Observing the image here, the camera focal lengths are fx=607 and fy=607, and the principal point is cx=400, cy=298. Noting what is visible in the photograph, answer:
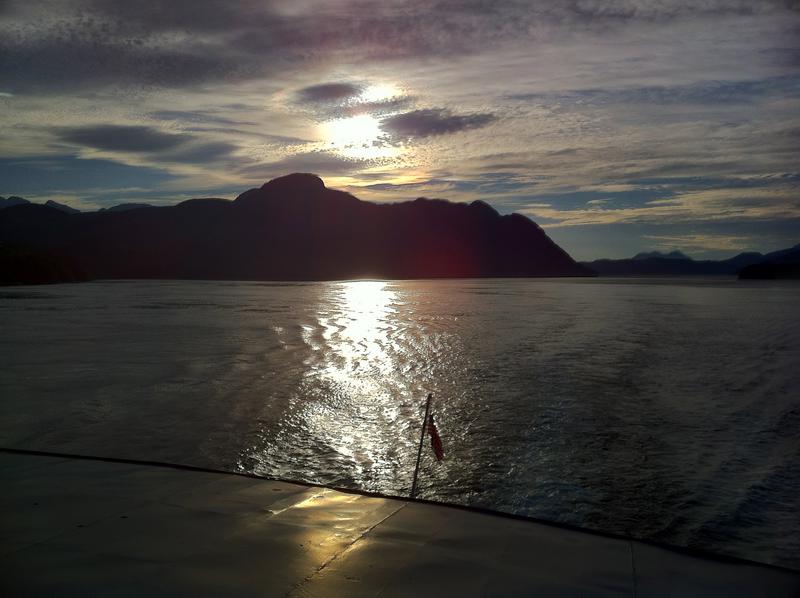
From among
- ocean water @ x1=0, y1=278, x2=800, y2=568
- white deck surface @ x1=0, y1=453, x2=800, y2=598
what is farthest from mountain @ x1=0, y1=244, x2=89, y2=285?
white deck surface @ x1=0, y1=453, x2=800, y2=598

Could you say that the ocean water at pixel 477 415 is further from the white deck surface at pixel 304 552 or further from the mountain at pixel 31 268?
the mountain at pixel 31 268

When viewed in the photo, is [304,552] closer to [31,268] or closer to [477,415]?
[477,415]

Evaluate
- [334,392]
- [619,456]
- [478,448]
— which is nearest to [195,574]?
[478,448]

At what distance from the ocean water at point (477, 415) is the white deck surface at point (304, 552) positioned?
2.07m

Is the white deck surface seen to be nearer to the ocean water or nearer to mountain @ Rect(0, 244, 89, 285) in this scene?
the ocean water

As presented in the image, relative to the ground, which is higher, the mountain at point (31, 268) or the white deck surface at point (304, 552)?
the mountain at point (31, 268)

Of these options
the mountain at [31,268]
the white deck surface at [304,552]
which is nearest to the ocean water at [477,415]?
the white deck surface at [304,552]

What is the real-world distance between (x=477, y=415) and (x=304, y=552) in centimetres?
953

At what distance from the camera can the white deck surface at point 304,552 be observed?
5.77m

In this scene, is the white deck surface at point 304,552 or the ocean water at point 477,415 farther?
the ocean water at point 477,415

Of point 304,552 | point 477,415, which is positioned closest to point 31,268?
point 477,415

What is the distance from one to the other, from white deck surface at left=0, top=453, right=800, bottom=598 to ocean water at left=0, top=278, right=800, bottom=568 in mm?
2074

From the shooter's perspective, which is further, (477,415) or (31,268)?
(31,268)

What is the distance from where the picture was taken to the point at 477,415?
51.0ft
